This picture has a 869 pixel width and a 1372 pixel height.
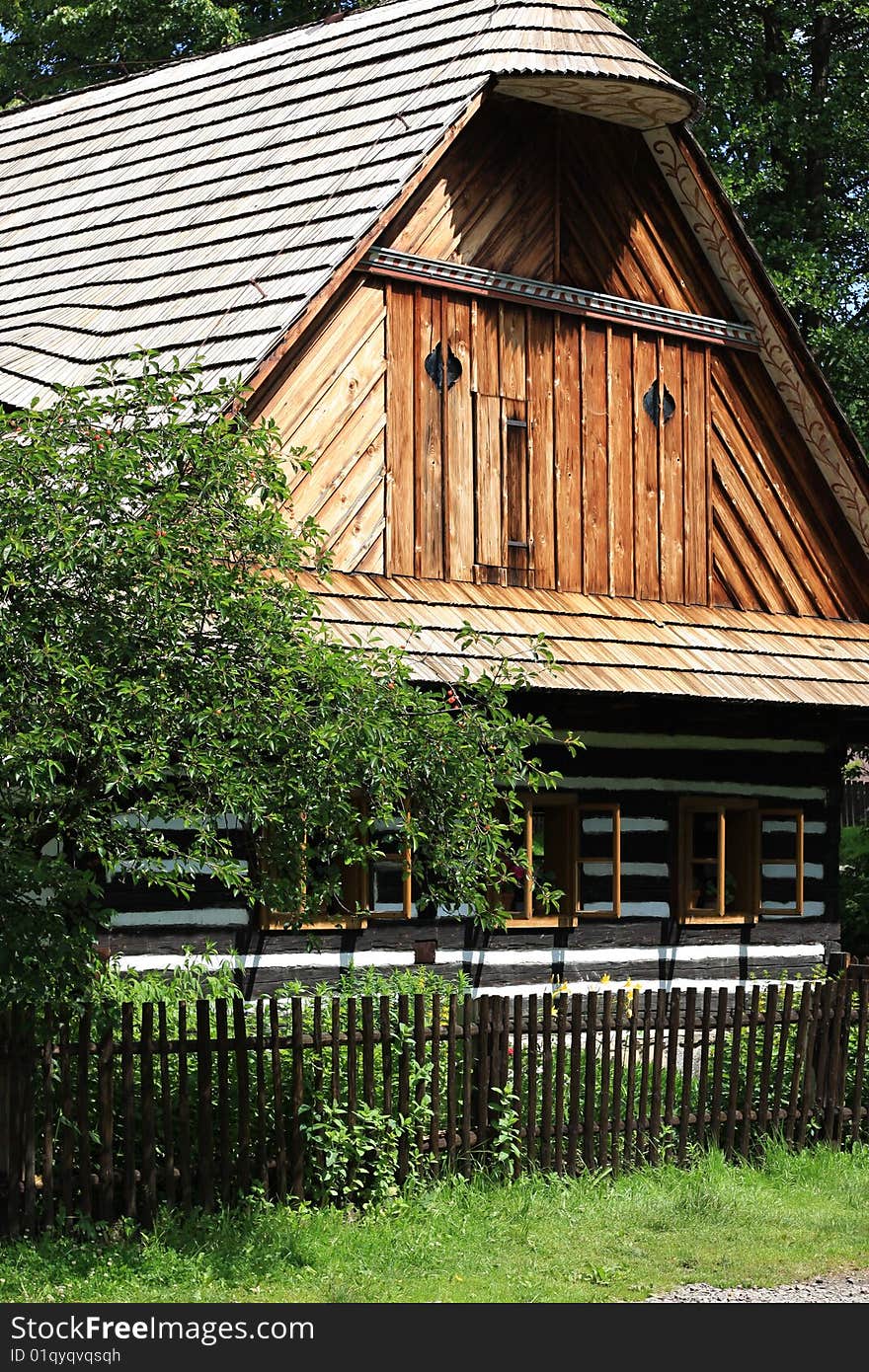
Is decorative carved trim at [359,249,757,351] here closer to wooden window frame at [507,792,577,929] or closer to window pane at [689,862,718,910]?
wooden window frame at [507,792,577,929]

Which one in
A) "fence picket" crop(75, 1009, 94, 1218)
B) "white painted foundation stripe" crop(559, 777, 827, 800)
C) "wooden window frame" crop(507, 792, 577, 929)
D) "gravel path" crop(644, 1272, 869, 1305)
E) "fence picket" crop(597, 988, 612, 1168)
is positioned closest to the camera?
"gravel path" crop(644, 1272, 869, 1305)

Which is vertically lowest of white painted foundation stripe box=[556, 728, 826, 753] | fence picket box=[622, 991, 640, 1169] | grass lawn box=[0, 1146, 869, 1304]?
grass lawn box=[0, 1146, 869, 1304]

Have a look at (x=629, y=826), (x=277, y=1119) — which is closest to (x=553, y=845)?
(x=629, y=826)

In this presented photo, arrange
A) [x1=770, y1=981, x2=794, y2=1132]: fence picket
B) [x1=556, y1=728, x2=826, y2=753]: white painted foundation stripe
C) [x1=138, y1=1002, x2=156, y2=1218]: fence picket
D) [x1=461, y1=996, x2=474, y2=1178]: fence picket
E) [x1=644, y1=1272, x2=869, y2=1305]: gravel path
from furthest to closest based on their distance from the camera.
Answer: [x1=556, y1=728, x2=826, y2=753]: white painted foundation stripe → [x1=770, y1=981, x2=794, y2=1132]: fence picket → [x1=461, y1=996, x2=474, y2=1178]: fence picket → [x1=138, y1=1002, x2=156, y2=1218]: fence picket → [x1=644, y1=1272, x2=869, y2=1305]: gravel path

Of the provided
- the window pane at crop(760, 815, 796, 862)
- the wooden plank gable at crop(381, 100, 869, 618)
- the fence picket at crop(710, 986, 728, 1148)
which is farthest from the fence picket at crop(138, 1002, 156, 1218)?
the window pane at crop(760, 815, 796, 862)

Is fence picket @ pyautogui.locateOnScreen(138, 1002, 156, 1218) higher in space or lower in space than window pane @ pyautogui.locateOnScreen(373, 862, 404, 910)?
lower

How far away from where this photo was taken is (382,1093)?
10484 mm

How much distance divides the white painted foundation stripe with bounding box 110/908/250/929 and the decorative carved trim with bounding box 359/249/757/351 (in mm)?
4864

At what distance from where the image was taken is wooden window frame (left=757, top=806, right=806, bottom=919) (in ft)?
57.2

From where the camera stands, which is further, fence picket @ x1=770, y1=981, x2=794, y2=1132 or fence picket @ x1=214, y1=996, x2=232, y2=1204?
fence picket @ x1=770, y1=981, x2=794, y2=1132

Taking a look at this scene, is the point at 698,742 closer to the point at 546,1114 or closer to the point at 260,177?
the point at 260,177

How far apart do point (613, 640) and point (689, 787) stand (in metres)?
2.01
